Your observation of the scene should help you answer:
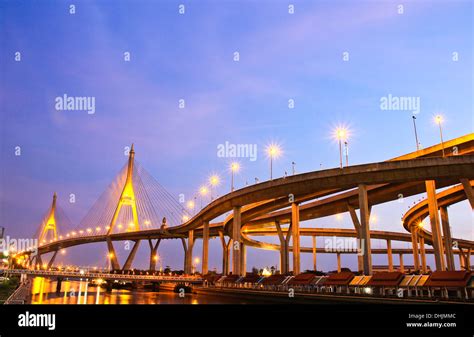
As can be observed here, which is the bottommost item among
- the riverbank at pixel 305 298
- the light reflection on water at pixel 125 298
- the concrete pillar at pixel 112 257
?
the light reflection on water at pixel 125 298

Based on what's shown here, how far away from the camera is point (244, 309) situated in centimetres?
1433

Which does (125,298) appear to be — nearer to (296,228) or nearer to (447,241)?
(296,228)

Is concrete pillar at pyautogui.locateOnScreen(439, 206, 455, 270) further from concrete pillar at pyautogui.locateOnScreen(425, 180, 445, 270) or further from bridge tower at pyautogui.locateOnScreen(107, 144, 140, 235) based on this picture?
bridge tower at pyautogui.locateOnScreen(107, 144, 140, 235)

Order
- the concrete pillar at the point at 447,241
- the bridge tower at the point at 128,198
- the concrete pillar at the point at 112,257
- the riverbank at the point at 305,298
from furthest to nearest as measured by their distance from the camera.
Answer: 1. the concrete pillar at the point at 112,257
2. the bridge tower at the point at 128,198
3. the concrete pillar at the point at 447,241
4. the riverbank at the point at 305,298

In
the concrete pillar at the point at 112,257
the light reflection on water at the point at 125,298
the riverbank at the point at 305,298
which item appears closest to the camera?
the riverbank at the point at 305,298

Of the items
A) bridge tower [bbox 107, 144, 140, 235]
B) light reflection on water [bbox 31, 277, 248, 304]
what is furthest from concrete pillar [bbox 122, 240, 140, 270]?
light reflection on water [bbox 31, 277, 248, 304]

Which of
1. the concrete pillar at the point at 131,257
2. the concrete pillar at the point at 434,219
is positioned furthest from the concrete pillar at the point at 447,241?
the concrete pillar at the point at 131,257

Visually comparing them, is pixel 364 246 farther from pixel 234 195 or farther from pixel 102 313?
pixel 102 313

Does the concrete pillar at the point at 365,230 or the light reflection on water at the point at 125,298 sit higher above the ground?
the concrete pillar at the point at 365,230

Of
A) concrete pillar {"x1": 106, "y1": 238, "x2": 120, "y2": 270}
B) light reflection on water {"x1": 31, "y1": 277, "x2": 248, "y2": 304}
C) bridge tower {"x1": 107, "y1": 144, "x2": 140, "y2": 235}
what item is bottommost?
light reflection on water {"x1": 31, "y1": 277, "x2": 248, "y2": 304}

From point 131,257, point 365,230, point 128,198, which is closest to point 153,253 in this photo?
point 131,257

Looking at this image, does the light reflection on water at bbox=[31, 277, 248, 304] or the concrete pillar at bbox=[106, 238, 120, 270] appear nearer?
the light reflection on water at bbox=[31, 277, 248, 304]

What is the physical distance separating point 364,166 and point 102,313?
Result: 32642mm

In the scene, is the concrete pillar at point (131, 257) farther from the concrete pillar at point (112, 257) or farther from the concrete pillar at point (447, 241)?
the concrete pillar at point (447, 241)
